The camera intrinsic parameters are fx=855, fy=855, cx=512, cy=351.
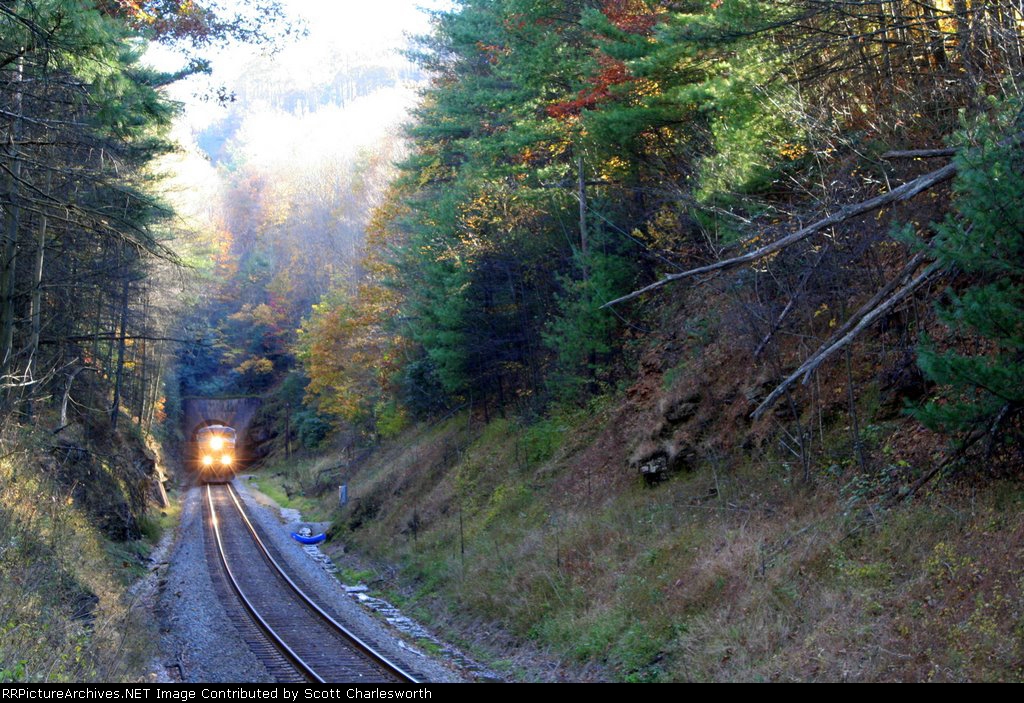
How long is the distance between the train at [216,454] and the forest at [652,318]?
2139cm

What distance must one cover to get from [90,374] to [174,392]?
35.5m

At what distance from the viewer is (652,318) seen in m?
19.3

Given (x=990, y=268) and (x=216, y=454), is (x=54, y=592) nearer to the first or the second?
(x=990, y=268)

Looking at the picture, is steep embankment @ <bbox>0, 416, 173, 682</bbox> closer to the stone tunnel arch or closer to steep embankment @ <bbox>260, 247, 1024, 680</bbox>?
steep embankment @ <bbox>260, 247, 1024, 680</bbox>

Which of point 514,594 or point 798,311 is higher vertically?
point 798,311

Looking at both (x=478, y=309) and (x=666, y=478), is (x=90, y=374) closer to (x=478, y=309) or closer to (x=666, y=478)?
(x=478, y=309)

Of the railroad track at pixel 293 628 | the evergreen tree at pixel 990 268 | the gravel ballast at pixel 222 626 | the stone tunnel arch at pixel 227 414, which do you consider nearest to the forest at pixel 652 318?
the evergreen tree at pixel 990 268

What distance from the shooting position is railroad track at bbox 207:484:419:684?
38.5ft

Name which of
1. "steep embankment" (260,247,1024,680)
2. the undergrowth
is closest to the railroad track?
"steep embankment" (260,247,1024,680)

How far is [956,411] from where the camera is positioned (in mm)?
7984

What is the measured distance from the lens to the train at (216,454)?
50.0 meters

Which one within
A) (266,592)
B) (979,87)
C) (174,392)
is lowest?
Result: (174,392)

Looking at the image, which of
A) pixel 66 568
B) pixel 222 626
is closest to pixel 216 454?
pixel 222 626

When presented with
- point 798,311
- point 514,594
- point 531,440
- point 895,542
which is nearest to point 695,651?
point 895,542
